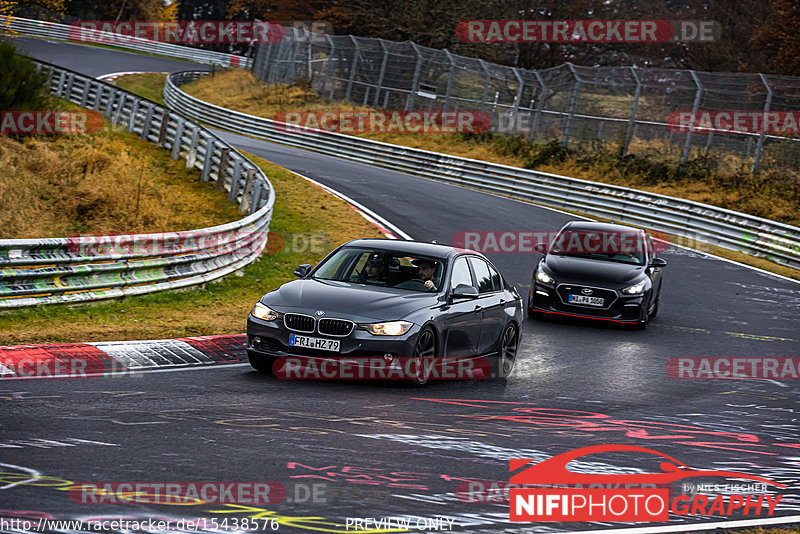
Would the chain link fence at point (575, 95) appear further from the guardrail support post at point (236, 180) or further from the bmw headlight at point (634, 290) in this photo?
the bmw headlight at point (634, 290)

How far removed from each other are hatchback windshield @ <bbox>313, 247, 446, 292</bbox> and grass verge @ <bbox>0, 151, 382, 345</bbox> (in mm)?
2364

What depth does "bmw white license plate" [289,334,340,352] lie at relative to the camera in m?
9.51

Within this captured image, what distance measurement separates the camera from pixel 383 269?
10805mm

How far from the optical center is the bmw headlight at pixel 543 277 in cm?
1609

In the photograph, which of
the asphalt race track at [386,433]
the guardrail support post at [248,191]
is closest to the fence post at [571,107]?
the guardrail support post at [248,191]

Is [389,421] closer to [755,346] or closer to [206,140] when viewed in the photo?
[755,346]

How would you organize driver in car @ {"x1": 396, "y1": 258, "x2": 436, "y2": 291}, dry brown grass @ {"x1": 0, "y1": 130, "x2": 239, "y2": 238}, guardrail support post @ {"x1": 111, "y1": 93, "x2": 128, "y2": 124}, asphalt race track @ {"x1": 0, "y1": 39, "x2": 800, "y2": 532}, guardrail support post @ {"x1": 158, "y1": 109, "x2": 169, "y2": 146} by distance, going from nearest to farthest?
asphalt race track @ {"x1": 0, "y1": 39, "x2": 800, "y2": 532} < driver in car @ {"x1": 396, "y1": 258, "x2": 436, "y2": 291} < dry brown grass @ {"x1": 0, "y1": 130, "x2": 239, "y2": 238} < guardrail support post @ {"x1": 158, "y1": 109, "x2": 169, "y2": 146} < guardrail support post @ {"x1": 111, "y1": 93, "x2": 128, "y2": 124}

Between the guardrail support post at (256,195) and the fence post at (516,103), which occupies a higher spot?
the fence post at (516,103)

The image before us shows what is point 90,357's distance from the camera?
9.88 meters

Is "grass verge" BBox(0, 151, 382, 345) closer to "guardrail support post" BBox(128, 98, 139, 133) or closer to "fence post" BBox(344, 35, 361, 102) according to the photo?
"guardrail support post" BBox(128, 98, 139, 133)

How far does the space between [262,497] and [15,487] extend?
1.33 metres

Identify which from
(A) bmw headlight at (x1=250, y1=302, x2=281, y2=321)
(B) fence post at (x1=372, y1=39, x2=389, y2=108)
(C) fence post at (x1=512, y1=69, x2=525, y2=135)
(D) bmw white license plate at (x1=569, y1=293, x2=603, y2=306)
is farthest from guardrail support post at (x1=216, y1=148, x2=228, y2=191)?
(B) fence post at (x1=372, y1=39, x2=389, y2=108)

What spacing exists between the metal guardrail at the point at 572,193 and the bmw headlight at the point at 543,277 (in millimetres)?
11517

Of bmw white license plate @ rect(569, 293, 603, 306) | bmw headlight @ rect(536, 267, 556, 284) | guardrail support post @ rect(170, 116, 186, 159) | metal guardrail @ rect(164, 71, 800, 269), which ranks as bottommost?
metal guardrail @ rect(164, 71, 800, 269)
